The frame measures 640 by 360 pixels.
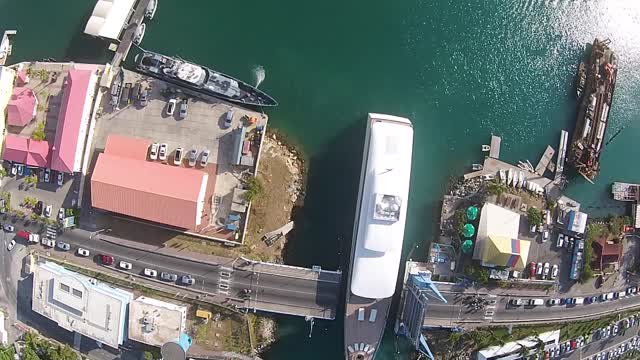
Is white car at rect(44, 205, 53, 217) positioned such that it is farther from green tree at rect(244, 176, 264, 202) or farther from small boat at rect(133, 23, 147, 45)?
green tree at rect(244, 176, 264, 202)

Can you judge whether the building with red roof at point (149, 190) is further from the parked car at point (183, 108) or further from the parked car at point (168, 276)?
the parked car at point (183, 108)

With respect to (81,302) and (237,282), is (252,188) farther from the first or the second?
(81,302)

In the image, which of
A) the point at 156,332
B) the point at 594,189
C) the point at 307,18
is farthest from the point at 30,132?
the point at 594,189

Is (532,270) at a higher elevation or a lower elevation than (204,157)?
lower

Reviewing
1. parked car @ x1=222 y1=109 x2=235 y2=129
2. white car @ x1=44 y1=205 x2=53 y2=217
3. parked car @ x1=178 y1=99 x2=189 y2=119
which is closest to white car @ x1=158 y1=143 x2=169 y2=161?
parked car @ x1=178 y1=99 x2=189 y2=119

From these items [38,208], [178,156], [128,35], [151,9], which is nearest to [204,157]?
[178,156]
